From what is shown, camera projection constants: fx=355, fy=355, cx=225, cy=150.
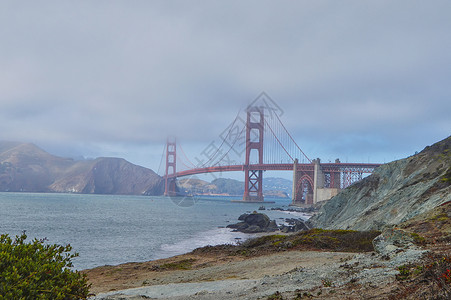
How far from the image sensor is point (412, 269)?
8.16m

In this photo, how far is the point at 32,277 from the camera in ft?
20.4

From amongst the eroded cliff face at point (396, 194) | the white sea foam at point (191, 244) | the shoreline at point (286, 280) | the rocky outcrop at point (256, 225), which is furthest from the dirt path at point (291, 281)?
the rocky outcrop at point (256, 225)

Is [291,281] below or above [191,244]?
above

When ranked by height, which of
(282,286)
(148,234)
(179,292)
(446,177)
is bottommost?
(148,234)

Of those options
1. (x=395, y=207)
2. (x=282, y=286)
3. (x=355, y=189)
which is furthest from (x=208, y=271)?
(x=355, y=189)

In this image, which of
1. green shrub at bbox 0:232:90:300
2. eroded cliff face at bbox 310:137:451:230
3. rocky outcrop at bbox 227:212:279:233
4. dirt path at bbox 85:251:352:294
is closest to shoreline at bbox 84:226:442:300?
dirt path at bbox 85:251:352:294

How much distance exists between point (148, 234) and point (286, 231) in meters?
17.3

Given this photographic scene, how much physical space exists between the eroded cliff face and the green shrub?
19735 mm

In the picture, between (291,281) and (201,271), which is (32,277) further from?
(201,271)

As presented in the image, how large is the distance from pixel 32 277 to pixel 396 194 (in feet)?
89.1

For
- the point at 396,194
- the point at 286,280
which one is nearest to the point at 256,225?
the point at 396,194

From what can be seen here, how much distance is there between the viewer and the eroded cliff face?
75.5 ft

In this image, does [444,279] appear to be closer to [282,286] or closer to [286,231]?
[282,286]

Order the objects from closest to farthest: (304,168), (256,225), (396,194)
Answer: (396,194) < (256,225) < (304,168)
